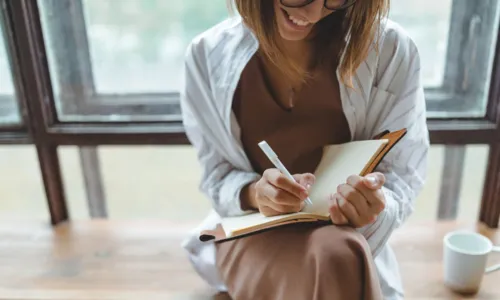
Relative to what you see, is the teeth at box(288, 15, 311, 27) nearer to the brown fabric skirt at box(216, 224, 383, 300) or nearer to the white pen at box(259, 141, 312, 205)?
the white pen at box(259, 141, 312, 205)

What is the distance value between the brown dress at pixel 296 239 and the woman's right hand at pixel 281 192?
0.15 ft

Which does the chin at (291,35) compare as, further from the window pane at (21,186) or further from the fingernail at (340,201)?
the window pane at (21,186)

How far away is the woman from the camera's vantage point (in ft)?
2.51

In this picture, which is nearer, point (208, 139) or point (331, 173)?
point (331, 173)

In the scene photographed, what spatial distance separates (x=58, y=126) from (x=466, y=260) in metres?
0.88

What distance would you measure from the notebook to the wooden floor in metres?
0.29

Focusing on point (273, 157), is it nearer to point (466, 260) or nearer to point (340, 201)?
point (340, 201)

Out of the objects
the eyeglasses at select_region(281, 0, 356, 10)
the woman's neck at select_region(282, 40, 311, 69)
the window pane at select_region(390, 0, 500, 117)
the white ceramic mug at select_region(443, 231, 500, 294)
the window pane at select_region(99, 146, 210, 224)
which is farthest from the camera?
the window pane at select_region(99, 146, 210, 224)

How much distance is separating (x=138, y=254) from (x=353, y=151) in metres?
0.60

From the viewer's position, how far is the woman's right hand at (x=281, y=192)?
773mm

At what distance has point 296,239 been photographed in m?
0.82

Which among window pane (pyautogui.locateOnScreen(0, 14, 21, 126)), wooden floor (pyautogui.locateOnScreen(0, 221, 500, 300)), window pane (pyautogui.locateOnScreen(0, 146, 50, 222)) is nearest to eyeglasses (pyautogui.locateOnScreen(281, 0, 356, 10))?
wooden floor (pyautogui.locateOnScreen(0, 221, 500, 300))

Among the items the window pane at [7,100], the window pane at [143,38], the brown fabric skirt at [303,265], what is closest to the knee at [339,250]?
the brown fabric skirt at [303,265]

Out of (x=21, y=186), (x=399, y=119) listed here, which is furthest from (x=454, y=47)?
(x=21, y=186)
